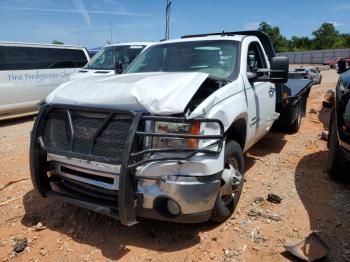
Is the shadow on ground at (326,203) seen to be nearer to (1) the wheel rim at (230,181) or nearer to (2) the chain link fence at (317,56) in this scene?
(1) the wheel rim at (230,181)

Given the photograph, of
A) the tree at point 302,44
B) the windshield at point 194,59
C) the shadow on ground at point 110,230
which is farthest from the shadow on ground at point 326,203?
the tree at point 302,44

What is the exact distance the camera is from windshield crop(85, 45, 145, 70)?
10445 mm

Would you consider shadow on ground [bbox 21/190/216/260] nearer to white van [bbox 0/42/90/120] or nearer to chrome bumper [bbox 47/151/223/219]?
chrome bumper [bbox 47/151/223/219]

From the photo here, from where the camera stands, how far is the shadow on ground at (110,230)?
3.39 m

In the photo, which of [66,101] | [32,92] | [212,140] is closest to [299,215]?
[212,140]

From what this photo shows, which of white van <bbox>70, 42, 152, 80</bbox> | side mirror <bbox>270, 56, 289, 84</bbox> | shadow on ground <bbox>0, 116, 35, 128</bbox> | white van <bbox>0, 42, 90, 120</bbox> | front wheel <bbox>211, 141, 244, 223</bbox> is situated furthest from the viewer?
white van <bbox>70, 42, 152, 80</bbox>

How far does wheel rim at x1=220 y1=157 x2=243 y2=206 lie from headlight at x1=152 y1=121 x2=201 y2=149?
0.74m

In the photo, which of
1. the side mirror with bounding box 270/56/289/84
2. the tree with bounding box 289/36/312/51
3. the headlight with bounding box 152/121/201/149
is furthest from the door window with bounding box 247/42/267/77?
the tree with bounding box 289/36/312/51

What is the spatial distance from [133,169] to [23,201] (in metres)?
2.12

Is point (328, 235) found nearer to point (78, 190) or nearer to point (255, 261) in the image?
point (255, 261)

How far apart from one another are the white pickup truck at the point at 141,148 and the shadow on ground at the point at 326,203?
0.92 meters

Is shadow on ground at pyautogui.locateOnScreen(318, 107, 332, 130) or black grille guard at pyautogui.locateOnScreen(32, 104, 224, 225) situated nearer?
black grille guard at pyautogui.locateOnScreen(32, 104, 224, 225)

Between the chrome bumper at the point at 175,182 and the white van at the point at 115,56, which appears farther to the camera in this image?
the white van at the point at 115,56

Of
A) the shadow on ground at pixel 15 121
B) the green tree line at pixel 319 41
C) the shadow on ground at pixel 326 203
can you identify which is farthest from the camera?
the green tree line at pixel 319 41
